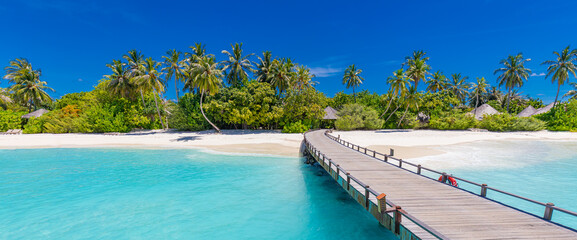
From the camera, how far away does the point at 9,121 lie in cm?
3997

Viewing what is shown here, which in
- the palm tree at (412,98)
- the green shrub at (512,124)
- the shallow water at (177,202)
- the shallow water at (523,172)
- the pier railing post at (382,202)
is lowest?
the shallow water at (177,202)

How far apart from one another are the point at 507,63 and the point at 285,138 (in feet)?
180

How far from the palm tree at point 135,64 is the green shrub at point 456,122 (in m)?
51.9

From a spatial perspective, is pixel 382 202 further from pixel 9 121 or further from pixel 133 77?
pixel 9 121

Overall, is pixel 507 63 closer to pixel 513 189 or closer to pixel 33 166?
pixel 513 189

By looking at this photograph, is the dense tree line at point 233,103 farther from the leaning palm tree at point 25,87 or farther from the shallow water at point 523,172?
the shallow water at point 523,172

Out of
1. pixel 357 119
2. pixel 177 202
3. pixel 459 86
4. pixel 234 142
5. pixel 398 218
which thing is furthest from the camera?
pixel 459 86

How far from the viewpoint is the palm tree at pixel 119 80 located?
3662 centimetres

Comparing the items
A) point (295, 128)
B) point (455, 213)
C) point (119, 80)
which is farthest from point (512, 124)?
point (119, 80)

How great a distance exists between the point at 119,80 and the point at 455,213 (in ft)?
149

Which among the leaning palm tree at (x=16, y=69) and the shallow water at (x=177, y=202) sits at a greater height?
the leaning palm tree at (x=16, y=69)

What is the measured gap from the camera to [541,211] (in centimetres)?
1017

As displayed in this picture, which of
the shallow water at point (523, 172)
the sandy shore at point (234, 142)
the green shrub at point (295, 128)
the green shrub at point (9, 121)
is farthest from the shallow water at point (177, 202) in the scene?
the green shrub at point (9, 121)

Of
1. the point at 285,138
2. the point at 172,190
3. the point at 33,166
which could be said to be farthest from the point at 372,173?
the point at 33,166
